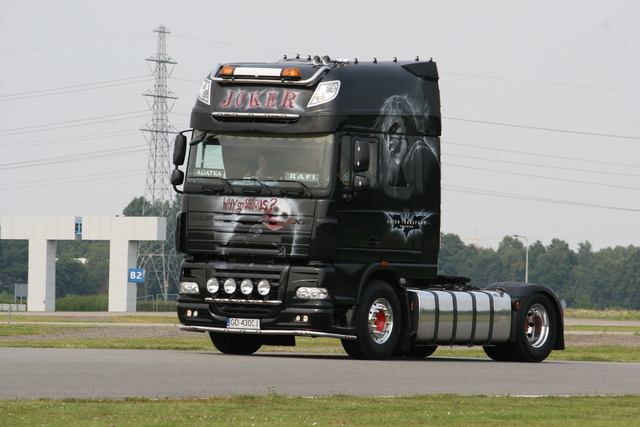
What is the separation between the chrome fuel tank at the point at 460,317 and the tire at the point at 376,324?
0.37 metres

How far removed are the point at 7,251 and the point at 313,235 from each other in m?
134

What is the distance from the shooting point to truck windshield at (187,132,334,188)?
17.1m

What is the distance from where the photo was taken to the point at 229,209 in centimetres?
1719

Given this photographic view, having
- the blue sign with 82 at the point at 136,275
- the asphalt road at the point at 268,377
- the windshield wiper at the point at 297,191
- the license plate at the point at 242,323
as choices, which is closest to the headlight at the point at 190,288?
the license plate at the point at 242,323

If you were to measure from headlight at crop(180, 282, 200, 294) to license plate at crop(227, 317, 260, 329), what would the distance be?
2.46 ft

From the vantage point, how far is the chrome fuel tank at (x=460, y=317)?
1844cm

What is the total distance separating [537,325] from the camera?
20.7 metres

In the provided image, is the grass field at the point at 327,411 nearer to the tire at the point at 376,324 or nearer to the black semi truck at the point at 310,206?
the black semi truck at the point at 310,206

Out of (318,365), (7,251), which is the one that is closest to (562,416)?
(318,365)

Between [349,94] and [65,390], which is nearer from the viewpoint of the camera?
[65,390]

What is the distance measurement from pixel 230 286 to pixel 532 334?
20.3 feet

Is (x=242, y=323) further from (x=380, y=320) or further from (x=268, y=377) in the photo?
(x=268, y=377)

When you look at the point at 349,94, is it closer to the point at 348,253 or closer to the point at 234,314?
the point at 348,253

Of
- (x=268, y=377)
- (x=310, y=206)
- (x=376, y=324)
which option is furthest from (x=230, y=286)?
(x=268, y=377)
